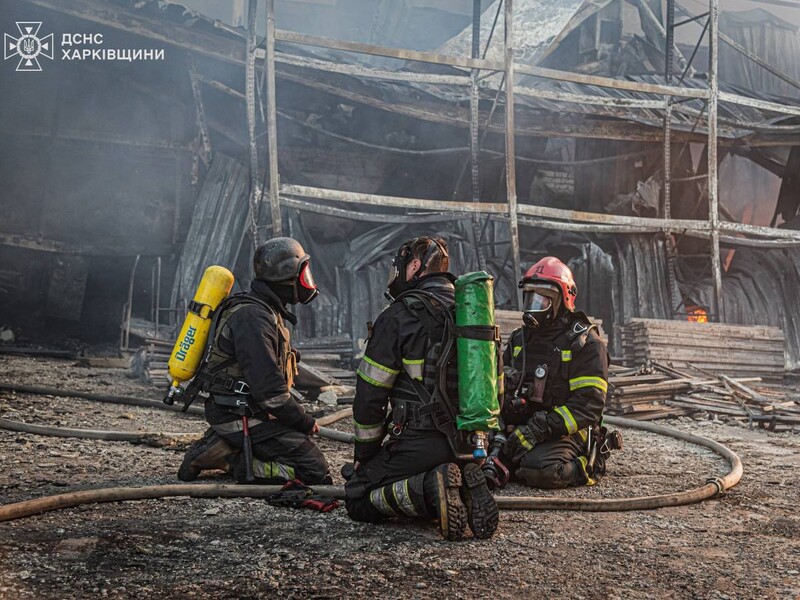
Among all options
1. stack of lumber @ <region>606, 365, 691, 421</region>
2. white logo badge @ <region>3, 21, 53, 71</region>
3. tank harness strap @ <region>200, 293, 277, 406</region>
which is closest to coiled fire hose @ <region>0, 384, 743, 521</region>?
tank harness strap @ <region>200, 293, 277, 406</region>

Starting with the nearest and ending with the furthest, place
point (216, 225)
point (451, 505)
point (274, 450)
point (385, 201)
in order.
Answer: point (451, 505) < point (274, 450) < point (385, 201) < point (216, 225)

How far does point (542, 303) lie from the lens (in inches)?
227

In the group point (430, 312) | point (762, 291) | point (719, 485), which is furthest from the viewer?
point (762, 291)

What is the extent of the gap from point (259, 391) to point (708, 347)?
8.97 m

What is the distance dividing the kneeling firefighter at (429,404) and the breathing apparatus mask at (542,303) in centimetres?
159

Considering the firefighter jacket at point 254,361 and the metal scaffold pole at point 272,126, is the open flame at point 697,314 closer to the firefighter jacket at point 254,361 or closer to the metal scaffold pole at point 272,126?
the metal scaffold pole at point 272,126

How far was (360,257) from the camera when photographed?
13.3m

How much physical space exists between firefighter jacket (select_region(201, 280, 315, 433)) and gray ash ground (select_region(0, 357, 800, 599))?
0.59 meters

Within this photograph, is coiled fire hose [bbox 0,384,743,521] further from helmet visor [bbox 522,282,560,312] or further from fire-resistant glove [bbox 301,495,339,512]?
helmet visor [bbox 522,282,560,312]

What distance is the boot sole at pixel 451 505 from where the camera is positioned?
3.87 meters

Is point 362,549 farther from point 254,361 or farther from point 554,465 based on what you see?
point 554,465

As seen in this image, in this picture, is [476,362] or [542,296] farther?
[542,296]

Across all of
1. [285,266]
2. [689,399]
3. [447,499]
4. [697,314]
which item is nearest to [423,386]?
[447,499]

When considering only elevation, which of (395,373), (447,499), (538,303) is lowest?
(447,499)
